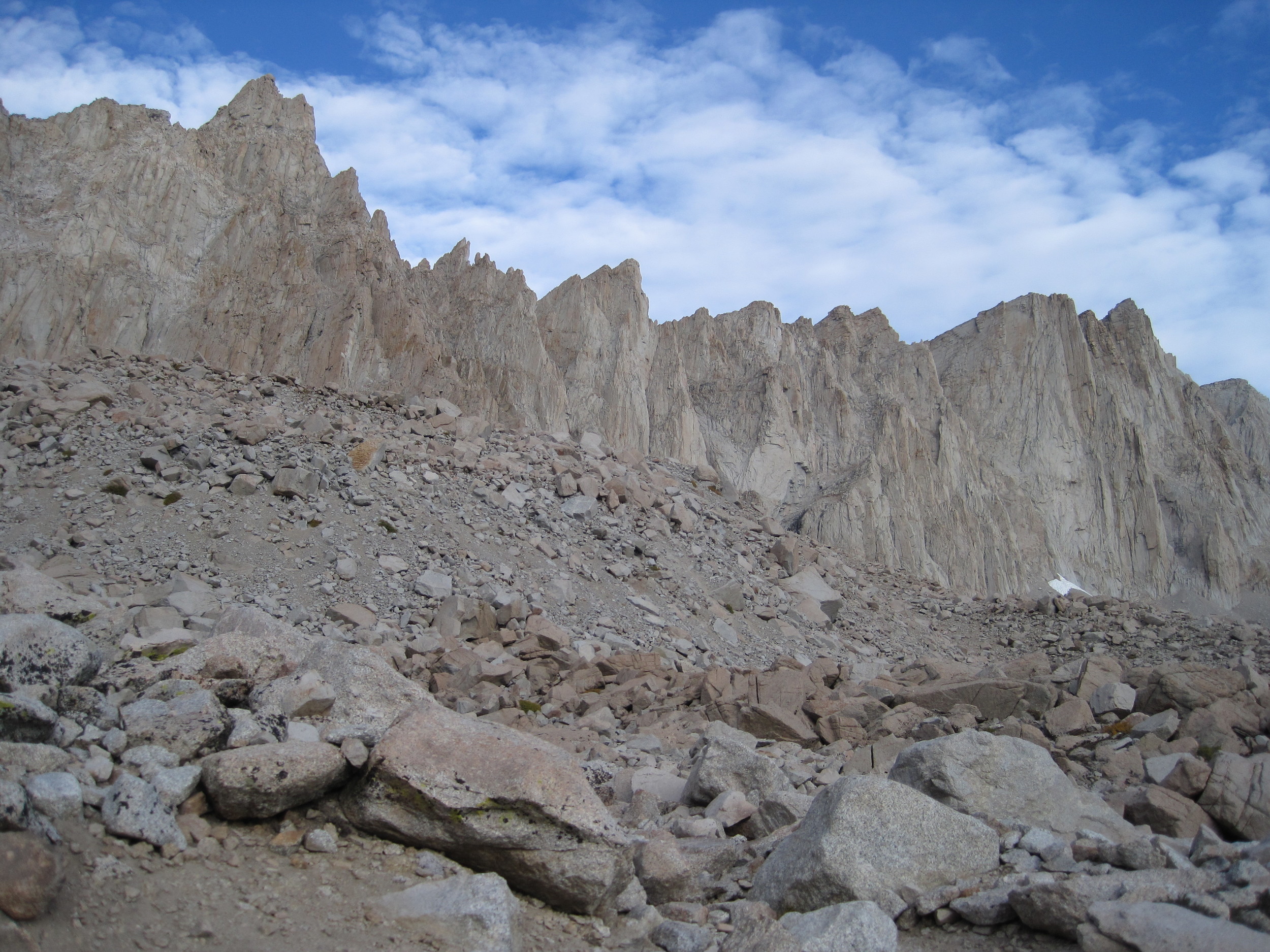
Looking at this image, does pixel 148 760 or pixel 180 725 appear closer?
pixel 148 760

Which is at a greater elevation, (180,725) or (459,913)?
(180,725)

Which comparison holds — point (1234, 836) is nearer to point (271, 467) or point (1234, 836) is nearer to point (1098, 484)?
point (271, 467)

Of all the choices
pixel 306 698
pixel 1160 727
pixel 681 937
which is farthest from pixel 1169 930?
pixel 1160 727

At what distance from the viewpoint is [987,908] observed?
3.87 m

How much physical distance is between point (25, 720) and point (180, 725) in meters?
0.68

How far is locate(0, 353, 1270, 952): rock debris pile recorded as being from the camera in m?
3.38

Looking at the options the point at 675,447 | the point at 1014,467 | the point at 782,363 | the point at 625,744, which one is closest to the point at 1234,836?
the point at 625,744

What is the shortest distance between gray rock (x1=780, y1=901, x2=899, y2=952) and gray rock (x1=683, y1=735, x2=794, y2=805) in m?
2.24

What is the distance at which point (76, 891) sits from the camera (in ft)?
9.43

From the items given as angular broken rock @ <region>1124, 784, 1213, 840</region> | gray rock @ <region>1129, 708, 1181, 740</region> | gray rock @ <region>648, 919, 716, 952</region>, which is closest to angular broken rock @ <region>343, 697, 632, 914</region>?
gray rock @ <region>648, 919, 716, 952</region>

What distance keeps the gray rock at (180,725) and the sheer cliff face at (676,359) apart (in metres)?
18.6

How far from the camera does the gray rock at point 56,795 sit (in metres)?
3.16

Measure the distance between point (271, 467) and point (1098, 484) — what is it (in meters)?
54.2

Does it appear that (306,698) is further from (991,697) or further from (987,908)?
(991,697)
